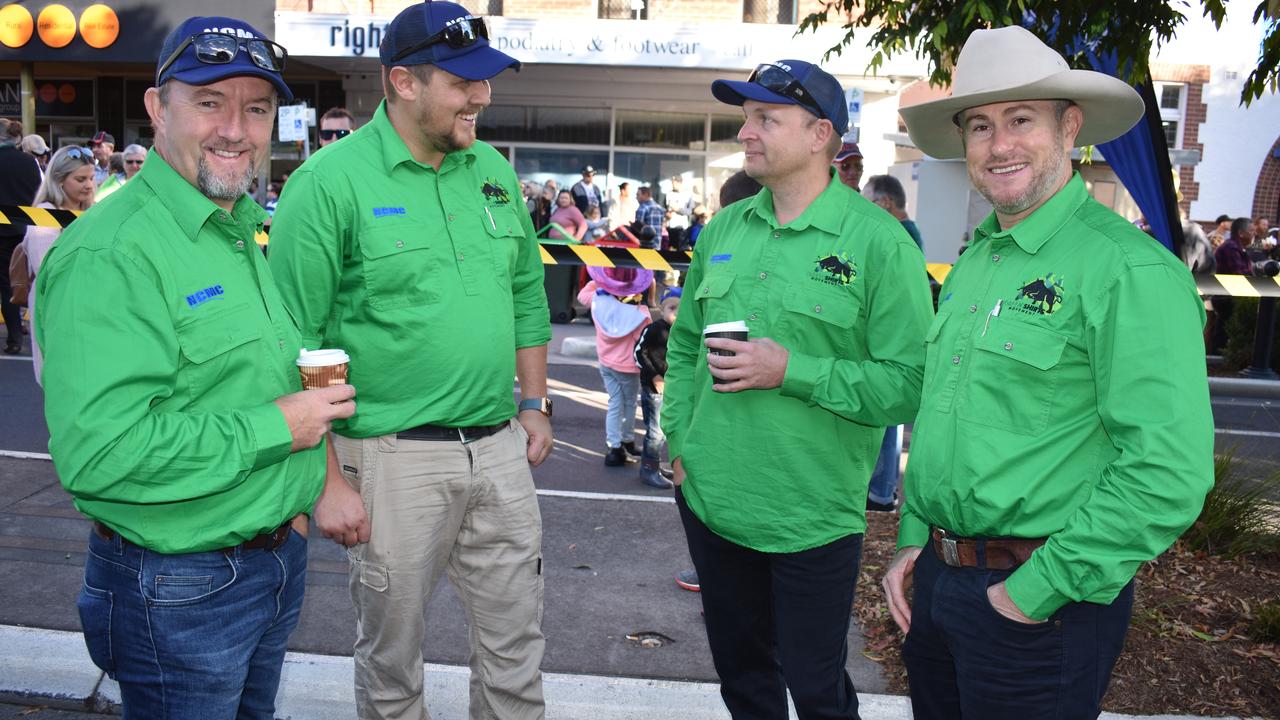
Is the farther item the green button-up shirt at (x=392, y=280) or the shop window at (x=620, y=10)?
the shop window at (x=620, y=10)

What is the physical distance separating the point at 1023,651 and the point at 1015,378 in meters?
0.60

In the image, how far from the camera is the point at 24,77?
65.6 feet

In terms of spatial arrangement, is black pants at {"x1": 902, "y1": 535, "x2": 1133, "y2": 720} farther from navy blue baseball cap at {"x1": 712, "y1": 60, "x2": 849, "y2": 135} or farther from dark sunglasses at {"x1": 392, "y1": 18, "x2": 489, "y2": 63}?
dark sunglasses at {"x1": 392, "y1": 18, "x2": 489, "y2": 63}

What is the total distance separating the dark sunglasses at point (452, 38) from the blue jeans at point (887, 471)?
13.8 ft

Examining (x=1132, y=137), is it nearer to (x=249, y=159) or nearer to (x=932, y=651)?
(x=932, y=651)

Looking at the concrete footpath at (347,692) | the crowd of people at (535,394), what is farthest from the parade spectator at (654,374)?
the crowd of people at (535,394)

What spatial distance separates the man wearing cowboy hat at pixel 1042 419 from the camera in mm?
2146

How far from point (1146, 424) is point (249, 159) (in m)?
2.13

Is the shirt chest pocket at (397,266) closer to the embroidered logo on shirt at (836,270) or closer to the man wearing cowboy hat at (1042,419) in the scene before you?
the embroidered logo on shirt at (836,270)

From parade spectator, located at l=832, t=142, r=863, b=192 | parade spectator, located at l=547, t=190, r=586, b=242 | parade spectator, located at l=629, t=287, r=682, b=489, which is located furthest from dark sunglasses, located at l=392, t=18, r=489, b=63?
parade spectator, located at l=547, t=190, r=586, b=242

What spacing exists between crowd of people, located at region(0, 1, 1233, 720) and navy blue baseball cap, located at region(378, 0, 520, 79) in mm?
13

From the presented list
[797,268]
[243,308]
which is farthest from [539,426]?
[243,308]

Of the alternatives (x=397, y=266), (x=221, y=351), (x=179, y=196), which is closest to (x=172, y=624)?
(x=221, y=351)

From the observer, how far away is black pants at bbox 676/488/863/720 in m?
3.11
